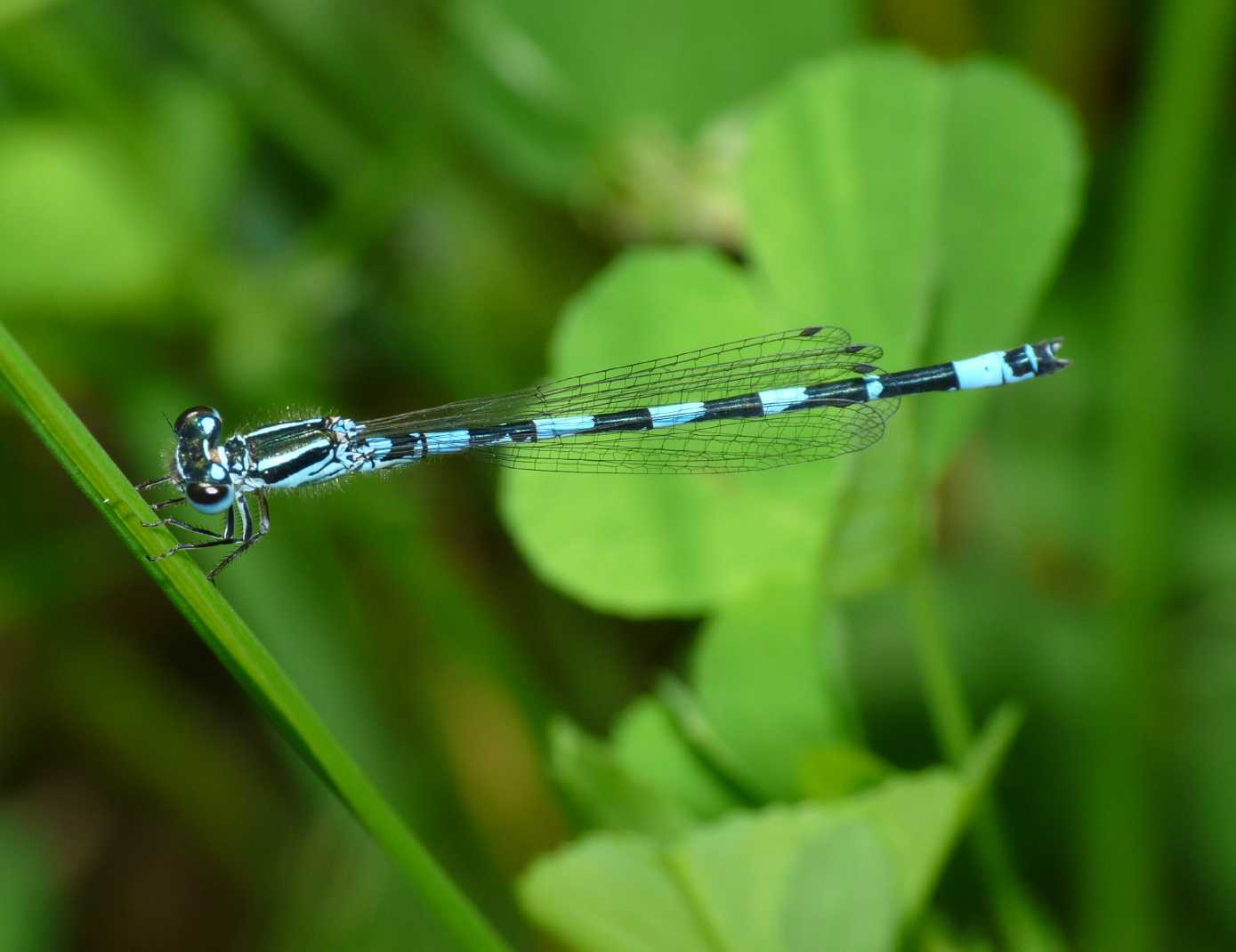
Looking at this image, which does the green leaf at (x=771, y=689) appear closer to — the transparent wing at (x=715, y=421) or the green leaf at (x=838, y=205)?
the transparent wing at (x=715, y=421)

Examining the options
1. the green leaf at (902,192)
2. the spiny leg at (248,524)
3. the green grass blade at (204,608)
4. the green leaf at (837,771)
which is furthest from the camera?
the spiny leg at (248,524)

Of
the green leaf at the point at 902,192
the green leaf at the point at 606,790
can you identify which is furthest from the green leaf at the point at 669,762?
the green leaf at the point at 902,192

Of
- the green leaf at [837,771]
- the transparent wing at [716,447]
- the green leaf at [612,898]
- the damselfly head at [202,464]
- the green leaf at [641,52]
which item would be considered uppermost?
the green leaf at [641,52]

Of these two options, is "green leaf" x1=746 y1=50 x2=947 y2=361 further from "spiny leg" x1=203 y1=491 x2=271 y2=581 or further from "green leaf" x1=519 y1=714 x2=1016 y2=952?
"spiny leg" x1=203 y1=491 x2=271 y2=581

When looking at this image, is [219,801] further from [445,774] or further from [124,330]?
[124,330]

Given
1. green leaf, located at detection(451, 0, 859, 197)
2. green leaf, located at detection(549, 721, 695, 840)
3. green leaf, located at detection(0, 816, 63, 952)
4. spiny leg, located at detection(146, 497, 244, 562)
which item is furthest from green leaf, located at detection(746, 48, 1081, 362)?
green leaf, located at detection(0, 816, 63, 952)

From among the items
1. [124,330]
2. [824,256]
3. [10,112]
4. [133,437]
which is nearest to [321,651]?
[133,437]

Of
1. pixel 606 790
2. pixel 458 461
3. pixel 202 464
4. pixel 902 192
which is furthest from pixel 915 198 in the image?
pixel 458 461

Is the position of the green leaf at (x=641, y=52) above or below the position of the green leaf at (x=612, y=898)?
above

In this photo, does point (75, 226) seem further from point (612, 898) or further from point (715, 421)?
point (612, 898)
